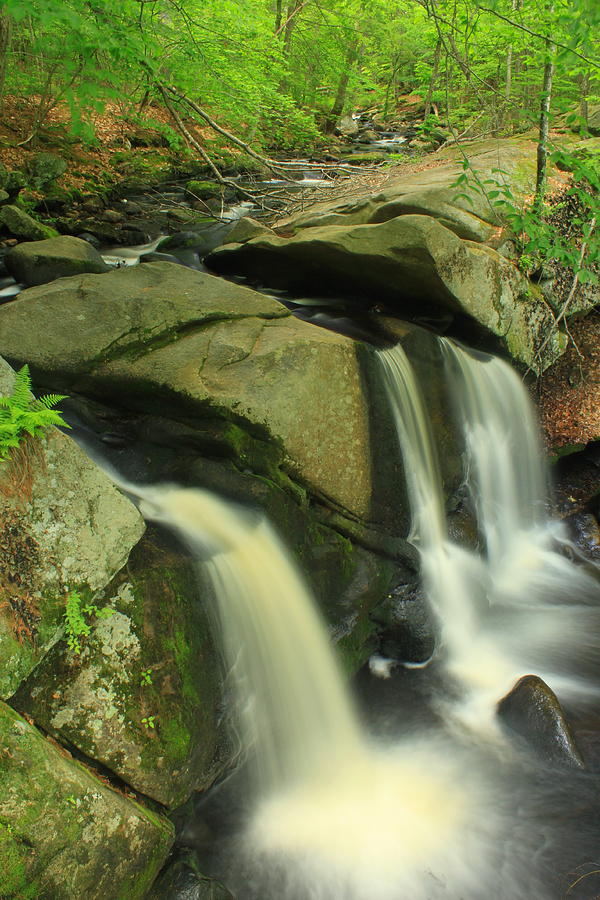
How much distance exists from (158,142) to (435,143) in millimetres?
8824

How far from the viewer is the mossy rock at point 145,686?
2.74 metres

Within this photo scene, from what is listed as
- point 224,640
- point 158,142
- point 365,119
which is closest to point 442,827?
point 224,640

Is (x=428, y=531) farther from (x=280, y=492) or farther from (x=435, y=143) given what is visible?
(x=435, y=143)

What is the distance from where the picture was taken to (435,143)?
705 inches

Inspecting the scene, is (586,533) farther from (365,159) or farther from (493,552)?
(365,159)

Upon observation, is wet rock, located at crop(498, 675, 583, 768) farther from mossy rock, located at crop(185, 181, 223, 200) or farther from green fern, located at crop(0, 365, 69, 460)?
mossy rock, located at crop(185, 181, 223, 200)

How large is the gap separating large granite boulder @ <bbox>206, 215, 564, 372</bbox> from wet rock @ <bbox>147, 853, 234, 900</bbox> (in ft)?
18.0

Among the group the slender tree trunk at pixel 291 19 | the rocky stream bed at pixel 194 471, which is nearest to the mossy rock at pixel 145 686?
the rocky stream bed at pixel 194 471

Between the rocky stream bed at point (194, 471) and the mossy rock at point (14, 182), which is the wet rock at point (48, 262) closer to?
the rocky stream bed at point (194, 471)

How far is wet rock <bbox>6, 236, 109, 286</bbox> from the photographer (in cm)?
679

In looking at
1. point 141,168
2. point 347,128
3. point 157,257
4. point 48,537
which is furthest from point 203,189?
point 347,128

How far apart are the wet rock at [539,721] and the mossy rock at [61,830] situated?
9.45 feet

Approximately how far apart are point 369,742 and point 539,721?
130 cm

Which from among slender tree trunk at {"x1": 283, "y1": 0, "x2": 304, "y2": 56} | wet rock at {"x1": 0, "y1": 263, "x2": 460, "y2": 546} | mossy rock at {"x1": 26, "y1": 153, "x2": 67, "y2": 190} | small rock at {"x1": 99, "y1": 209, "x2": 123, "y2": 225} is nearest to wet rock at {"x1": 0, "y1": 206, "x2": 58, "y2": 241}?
small rock at {"x1": 99, "y1": 209, "x2": 123, "y2": 225}
